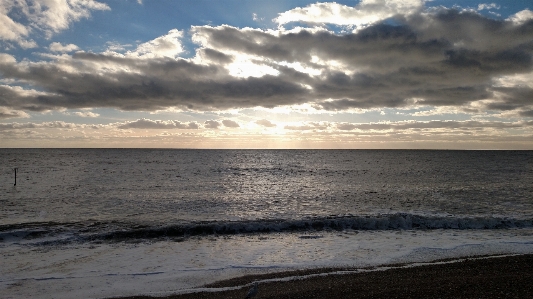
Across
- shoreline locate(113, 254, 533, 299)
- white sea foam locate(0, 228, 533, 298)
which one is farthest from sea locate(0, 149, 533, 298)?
shoreline locate(113, 254, 533, 299)

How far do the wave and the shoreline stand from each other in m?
7.66

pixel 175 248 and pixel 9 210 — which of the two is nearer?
pixel 175 248

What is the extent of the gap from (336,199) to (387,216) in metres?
8.22

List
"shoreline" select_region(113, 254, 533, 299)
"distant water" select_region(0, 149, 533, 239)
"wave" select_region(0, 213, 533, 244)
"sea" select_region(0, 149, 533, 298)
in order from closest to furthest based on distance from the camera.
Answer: "shoreline" select_region(113, 254, 533, 299) < "sea" select_region(0, 149, 533, 298) < "wave" select_region(0, 213, 533, 244) < "distant water" select_region(0, 149, 533, 239)

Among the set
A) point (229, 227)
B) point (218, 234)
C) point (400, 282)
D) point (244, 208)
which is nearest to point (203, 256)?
point (218, 234)

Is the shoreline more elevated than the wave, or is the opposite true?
the shoreline

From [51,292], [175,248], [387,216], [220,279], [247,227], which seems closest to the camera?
[51,292]

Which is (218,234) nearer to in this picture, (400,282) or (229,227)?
(229,227)

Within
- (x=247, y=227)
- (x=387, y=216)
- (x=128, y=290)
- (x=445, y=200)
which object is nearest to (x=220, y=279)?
(x=128, y=290)

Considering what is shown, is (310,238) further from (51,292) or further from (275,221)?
→ (51,292)

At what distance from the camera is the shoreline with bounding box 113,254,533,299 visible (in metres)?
8.46

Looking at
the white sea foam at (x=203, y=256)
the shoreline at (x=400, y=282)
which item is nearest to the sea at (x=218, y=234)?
the white sea foam at (x=203, y=256)

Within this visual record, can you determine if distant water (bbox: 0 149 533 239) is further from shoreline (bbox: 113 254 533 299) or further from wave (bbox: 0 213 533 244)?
shoreline (bbox: 113 254 533 299)

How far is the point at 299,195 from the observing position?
31.9 metres
